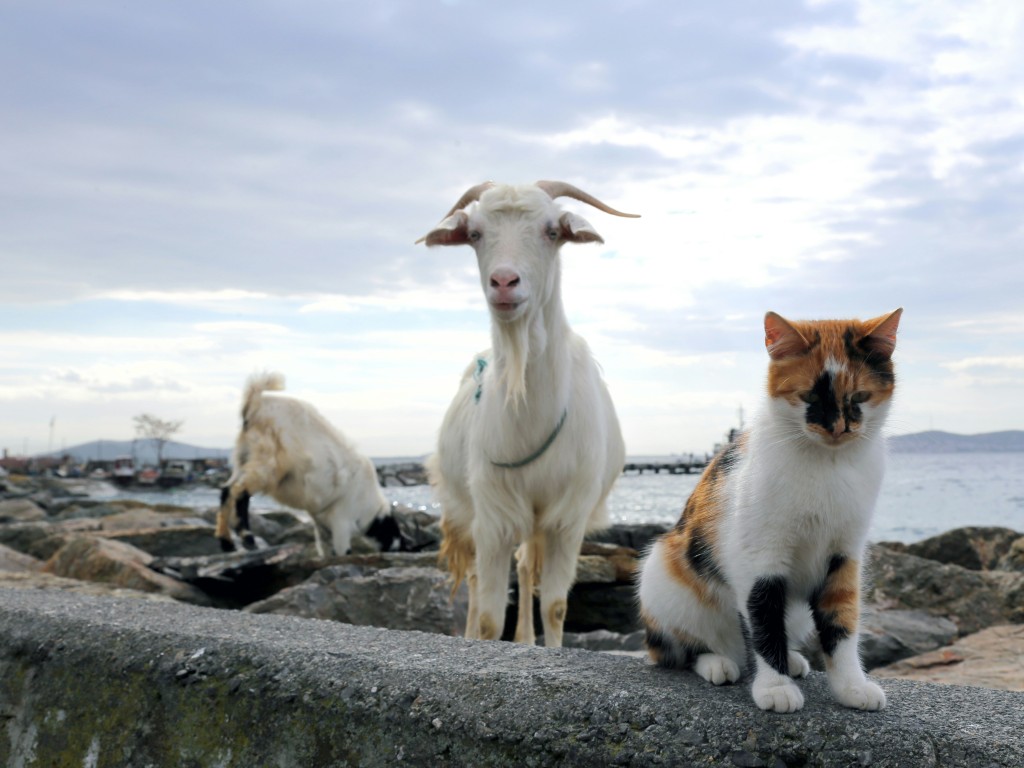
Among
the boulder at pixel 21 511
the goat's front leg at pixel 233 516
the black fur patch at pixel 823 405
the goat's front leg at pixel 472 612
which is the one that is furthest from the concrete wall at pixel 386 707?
the boulder at pixel 21 511

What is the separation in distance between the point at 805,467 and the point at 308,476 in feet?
27.7

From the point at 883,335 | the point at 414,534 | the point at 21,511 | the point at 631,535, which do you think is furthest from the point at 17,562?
the point at 21,511

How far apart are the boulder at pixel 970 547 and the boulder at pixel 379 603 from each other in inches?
200

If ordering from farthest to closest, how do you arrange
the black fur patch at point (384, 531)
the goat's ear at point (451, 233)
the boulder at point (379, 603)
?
the black fur patch at point (384, 531), the boulder at point (379, 603), the goat's ear at point (451, 233)

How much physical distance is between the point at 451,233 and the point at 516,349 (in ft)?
1.95

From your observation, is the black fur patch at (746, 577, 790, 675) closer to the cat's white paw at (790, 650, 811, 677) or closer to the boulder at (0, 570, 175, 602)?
the cat's white paw at (790, 650, 811, 677)

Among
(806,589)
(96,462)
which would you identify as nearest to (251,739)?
(806,589)

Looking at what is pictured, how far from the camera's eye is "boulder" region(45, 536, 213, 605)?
6.70m

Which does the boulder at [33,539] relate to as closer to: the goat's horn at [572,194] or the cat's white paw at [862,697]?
the goat's horn at [572,194]

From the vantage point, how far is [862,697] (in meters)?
2.39

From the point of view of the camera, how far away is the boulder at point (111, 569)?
22.0 feet

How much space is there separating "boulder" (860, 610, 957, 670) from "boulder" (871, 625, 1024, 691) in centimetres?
11

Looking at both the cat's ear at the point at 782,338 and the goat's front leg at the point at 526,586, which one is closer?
the cat's ear at the point at 782,338

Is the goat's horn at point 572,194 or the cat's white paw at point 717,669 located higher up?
the goat's horn at point 572,194
